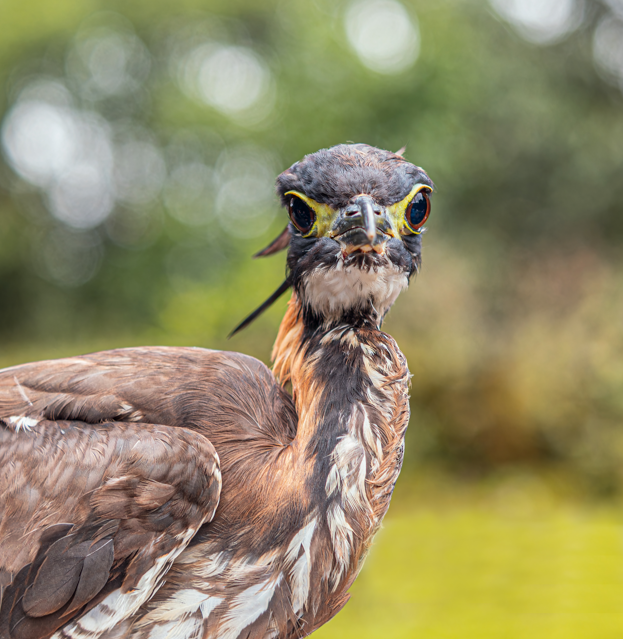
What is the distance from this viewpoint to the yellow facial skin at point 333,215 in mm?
3238

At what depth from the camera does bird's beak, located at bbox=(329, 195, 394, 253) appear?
3045 mm

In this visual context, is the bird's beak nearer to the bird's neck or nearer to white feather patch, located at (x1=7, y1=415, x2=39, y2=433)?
the bird's neck

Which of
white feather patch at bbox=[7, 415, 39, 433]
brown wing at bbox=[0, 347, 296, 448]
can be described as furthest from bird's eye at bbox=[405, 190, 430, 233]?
white feather patch at bbox=[7, 415, 39, 433]

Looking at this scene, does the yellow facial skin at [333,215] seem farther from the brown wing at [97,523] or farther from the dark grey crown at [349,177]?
the brown wing at [97,523]

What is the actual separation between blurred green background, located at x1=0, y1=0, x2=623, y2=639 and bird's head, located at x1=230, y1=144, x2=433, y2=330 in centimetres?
644

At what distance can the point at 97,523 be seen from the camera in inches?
116

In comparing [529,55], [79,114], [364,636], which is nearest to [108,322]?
[79,114]

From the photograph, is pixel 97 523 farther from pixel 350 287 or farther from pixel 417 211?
pixel 417 211

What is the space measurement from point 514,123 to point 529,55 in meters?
3.06

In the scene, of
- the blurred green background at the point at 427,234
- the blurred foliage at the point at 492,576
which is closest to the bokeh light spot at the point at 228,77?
the blurred green background at the point at 427,234

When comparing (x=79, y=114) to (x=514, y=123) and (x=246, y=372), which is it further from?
(x=246, y=372)

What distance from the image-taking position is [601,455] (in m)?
13.9

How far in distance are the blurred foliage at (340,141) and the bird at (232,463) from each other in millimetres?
10776

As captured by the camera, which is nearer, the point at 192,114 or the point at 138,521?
the point at 138,521
